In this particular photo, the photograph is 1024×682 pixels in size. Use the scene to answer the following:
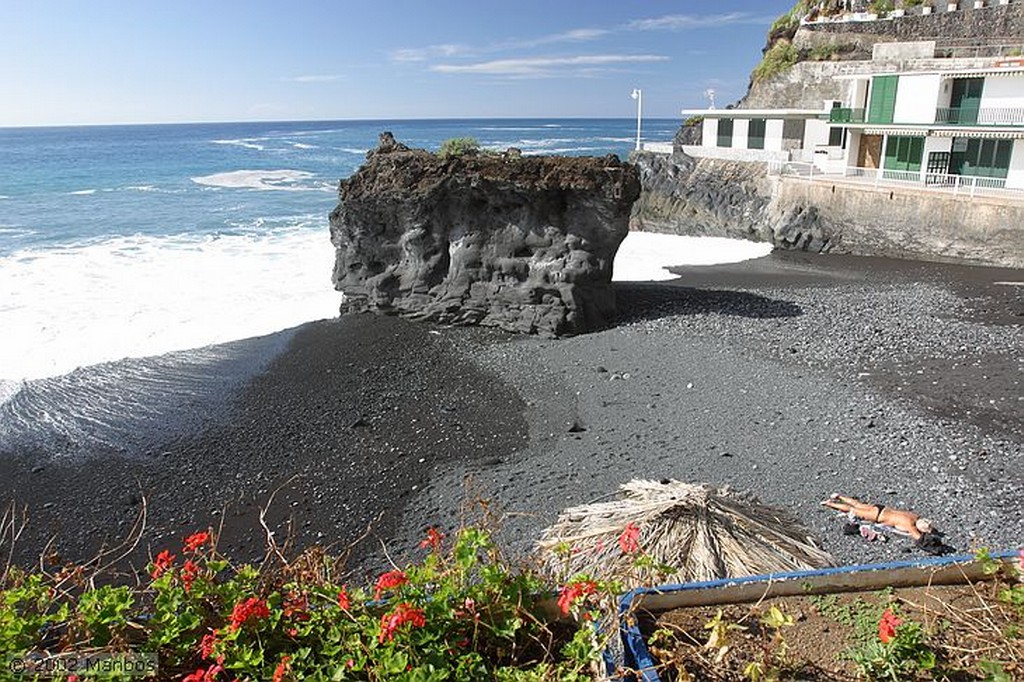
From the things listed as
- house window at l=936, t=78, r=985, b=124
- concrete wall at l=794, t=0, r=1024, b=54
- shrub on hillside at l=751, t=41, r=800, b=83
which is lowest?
house window at l=936, t=78, r=985, b=124

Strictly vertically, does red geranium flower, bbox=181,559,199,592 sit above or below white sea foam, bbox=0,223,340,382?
above

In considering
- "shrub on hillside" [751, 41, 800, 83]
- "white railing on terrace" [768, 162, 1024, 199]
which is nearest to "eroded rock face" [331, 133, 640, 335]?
"white railing on terrace" [768, 162, 1024, 199]

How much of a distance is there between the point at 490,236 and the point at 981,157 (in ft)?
73.8

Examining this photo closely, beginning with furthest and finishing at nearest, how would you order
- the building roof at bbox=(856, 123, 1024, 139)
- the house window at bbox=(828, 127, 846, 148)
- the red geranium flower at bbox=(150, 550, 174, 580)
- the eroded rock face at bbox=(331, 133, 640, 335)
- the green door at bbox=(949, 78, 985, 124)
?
the house window at bbox=(828, 127, 846, 148), the green door at bbox=(949, 78, 985, 124), the building roof at bbox=(856, 123, 1024, 139), the eroded rock face at bbox=(331, 133, 640, 335), the red geranium flower at bbox=(150, 550, 174, 580)

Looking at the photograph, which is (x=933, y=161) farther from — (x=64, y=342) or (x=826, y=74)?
(x=64, y=342)

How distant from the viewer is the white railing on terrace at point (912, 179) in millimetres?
26484

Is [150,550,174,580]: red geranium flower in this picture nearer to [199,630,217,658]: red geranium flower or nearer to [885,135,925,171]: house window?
[199,630,217,658]: red geranium flower

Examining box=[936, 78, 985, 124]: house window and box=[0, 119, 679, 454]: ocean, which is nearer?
box=[0, 119, 679, 454]: ocean

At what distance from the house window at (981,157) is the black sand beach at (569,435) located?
1283cm

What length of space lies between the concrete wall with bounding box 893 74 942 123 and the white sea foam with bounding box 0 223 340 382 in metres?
25.5

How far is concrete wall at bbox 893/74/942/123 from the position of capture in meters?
29.9

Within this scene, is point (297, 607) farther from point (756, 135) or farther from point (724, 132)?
point (724, 132)

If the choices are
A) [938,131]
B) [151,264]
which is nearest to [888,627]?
[151,264]

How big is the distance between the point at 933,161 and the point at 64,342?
32637 mm
